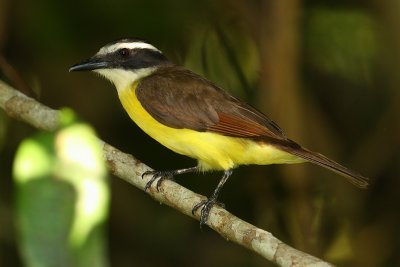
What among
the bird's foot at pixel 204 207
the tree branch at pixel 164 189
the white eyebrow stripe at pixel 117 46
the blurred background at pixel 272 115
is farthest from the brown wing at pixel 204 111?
the blurred background at pixel 272 115

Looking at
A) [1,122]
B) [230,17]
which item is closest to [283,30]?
[230,17]

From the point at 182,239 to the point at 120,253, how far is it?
488 millimetres

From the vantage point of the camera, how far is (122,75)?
4.55m

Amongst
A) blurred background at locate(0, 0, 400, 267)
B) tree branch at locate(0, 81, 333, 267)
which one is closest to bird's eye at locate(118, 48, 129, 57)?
blurred background at locate(0, 0, 400, 267)

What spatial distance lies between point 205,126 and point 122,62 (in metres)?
0.73

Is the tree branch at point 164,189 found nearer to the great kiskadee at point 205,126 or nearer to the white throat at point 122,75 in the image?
the great kiskadee at point 205,126

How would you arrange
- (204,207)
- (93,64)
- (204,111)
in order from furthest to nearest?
1. (93,64)
2. (204,111)
3. (204,207)

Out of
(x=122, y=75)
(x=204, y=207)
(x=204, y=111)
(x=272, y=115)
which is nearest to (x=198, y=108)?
(x=204, y=111)

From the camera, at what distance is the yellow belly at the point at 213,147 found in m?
4.11

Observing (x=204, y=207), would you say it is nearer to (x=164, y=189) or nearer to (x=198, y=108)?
(x=164, y=189)

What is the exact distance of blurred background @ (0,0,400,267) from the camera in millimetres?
5168

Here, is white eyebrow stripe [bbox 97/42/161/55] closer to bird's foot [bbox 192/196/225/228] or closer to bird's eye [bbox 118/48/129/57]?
bird's eye [bbox 118/48/129/57]

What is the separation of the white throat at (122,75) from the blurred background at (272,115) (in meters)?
0.46

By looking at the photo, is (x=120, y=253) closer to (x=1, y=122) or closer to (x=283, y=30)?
(x=1, y=122)
